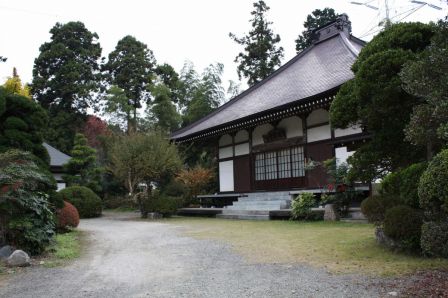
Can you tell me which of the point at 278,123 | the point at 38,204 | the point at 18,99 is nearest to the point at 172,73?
the point at 278,123

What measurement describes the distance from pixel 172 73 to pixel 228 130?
68.4 ft

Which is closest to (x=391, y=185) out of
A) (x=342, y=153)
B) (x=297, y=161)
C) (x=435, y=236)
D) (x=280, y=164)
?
(x=435, y=236)

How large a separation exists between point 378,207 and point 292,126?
9474 mm

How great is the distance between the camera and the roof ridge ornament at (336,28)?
19922 mm

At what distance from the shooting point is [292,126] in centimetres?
1589

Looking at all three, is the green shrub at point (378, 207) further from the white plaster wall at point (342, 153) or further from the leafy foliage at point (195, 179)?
the leafy foliage at point (195, 179)

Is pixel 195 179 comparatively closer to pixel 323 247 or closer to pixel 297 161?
pixel 297 161

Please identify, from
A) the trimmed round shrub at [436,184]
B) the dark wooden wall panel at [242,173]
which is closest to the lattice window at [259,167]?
the dark wooden wall panel at [242,173]

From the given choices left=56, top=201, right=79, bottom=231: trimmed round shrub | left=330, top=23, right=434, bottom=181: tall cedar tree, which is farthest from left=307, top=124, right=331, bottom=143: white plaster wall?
left=56, top=201, right=79, bottom=231: trimmed round shrub

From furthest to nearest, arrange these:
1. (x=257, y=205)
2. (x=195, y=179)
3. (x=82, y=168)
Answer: (x=82, y=168) → (x=195, y=179) → (x=257, y=205)

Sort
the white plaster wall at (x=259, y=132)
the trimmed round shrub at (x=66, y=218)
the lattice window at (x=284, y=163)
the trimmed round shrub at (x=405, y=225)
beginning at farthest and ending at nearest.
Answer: the white plaster wall at (x=259, y=132) < the lattice window at (x=284, y=163) < the trimmed round shrub at (x=66, y=218) < the trimmed round shrub at (x=405, y=225)

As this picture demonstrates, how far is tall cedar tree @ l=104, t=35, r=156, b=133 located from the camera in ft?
114

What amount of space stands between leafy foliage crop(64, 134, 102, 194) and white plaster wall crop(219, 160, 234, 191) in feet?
21.9

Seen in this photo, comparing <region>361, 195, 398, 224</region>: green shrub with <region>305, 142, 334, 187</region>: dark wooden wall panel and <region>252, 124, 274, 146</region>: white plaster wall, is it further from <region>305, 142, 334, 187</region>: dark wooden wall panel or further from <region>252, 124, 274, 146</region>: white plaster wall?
<region>252, 124, 274, 146</region>: white plaster wall
